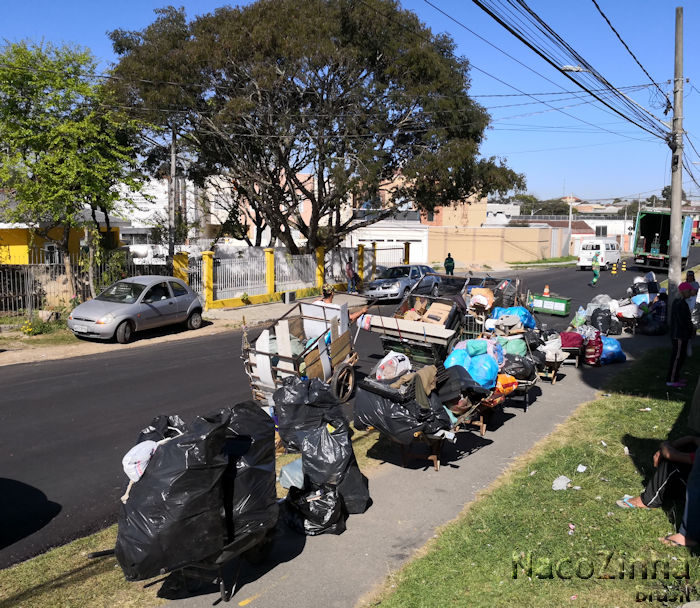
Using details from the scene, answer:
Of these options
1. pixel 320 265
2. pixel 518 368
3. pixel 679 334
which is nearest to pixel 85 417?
pixel 518 368

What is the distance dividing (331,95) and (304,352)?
16.0 m

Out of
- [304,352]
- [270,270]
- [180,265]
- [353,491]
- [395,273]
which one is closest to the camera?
[353,491]

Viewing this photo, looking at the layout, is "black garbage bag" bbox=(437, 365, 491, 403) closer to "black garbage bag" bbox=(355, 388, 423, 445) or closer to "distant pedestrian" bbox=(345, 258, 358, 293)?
"black garbage bag" bbox=(355, 388, 423, 445)

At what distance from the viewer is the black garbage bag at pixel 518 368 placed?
8.57m

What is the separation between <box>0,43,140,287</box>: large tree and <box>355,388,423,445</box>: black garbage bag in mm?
12188

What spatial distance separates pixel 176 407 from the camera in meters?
9.04

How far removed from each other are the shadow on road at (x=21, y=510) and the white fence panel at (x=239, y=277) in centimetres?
1465

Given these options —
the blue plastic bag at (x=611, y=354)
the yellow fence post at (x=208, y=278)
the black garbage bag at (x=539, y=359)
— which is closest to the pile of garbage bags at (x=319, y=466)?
the black garbage bag at (x=539, y=359)

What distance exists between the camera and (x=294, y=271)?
24656 millimetres

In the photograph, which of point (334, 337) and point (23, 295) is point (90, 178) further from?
point (334, 337)

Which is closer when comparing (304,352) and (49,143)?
(304,352)

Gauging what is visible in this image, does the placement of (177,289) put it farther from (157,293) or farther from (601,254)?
(601,254)

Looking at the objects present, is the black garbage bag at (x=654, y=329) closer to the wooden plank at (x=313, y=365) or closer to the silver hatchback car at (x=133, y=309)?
the wooden plank at (x=313, y=365)

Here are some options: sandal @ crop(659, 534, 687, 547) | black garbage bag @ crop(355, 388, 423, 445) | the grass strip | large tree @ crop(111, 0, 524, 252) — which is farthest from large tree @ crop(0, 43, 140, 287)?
sandal @ crop(659, 534, 687, 547)
